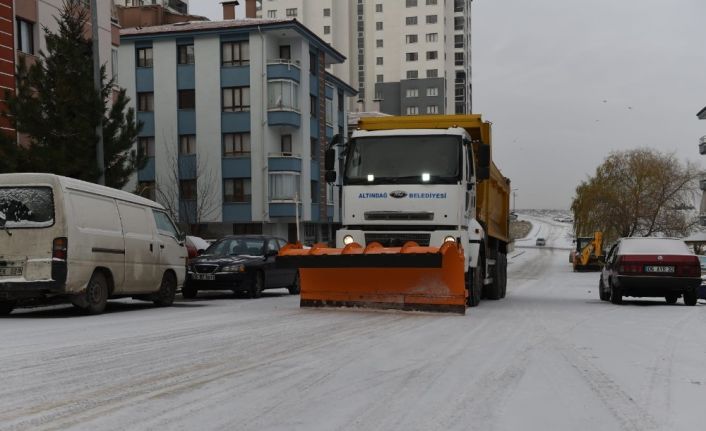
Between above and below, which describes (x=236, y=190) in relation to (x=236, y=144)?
below

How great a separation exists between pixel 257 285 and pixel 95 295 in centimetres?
552

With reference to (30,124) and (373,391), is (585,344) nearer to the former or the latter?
(373,391)

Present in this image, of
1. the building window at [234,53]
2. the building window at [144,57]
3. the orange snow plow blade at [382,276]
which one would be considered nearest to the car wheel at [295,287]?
the orange snow plow blade at [382,276]

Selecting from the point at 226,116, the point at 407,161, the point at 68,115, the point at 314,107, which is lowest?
the point at 407,161

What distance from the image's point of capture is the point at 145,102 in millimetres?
51031

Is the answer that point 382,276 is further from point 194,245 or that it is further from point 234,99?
point 234,99

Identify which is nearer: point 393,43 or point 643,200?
point 643,200

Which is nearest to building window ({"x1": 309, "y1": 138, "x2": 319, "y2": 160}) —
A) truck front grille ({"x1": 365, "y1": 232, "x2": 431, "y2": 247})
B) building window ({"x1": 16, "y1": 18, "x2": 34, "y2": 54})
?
building window ({"x1": 16, "y1": 18, "x2": 34, "y2": 54})

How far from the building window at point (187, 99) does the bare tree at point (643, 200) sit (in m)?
28.4

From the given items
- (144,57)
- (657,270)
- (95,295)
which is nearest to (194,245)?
(95,295)

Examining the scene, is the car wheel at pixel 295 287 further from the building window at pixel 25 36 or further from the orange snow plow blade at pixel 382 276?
the building window at pixel 25 36

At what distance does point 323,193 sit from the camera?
5528 cm

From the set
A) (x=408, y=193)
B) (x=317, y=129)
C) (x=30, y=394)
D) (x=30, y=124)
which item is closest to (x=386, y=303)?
(x=408, y=193)

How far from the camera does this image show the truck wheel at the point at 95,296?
1212 centimetres
